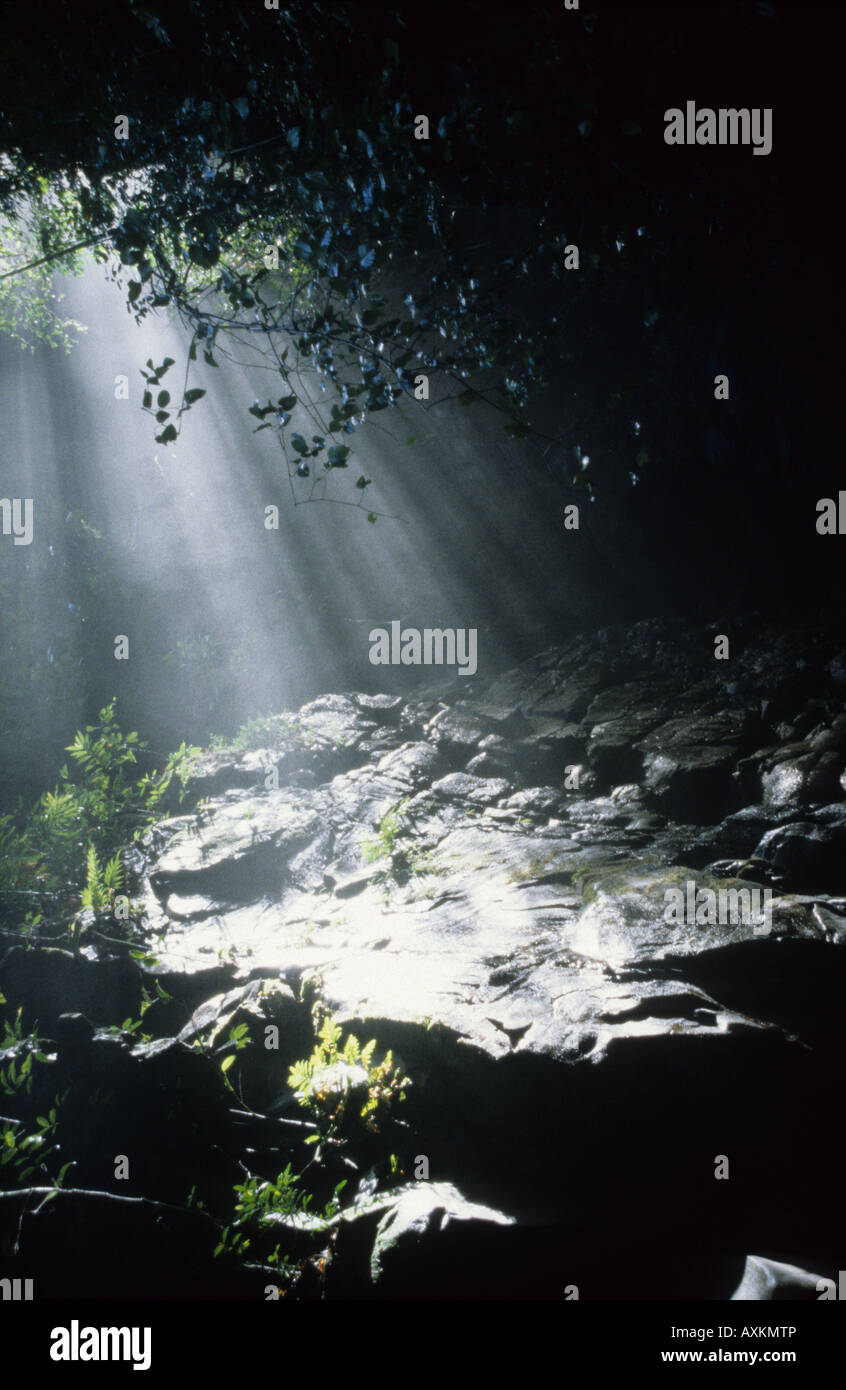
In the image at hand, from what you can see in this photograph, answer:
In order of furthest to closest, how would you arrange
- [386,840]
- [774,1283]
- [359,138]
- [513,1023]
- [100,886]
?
[386,840] → [100,886] → [359,138] → [513,1023] → [774,1283]

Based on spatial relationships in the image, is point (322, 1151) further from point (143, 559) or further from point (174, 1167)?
point (143, 559)

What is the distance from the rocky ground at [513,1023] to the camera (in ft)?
10.1

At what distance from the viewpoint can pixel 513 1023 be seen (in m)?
3.78

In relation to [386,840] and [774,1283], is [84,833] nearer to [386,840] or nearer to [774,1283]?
[386,840]

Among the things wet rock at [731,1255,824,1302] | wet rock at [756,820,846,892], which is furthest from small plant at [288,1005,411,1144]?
wet rock at [756,820,846,892]

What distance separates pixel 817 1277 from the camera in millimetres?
2783

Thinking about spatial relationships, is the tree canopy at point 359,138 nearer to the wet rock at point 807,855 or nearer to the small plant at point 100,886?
the wet rock at point 807,855

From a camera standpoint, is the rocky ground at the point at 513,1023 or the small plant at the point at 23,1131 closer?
the rocky ground at the point at 513,1023

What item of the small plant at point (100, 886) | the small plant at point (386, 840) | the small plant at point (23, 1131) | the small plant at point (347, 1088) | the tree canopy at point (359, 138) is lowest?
the small plant at point (23, 1131)

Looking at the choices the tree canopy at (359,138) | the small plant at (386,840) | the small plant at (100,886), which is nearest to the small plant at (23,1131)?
the small plant at (100,886)

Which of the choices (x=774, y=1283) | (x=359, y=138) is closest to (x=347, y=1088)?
(x=774, y=1283)

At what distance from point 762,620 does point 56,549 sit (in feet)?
46.5

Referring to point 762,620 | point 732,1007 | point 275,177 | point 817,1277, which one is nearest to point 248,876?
point 732,1007

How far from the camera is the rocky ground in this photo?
3074mm
